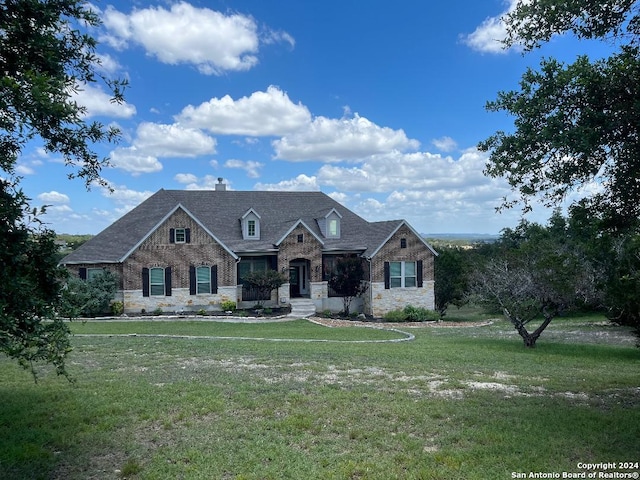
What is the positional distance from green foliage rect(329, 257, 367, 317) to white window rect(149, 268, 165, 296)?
11.3 meters

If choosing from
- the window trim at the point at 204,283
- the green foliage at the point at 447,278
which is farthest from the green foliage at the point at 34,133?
the green foliage at the point at 447,278

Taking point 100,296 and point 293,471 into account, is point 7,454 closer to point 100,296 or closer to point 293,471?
point 293,471

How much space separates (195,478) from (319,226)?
31.7 metres

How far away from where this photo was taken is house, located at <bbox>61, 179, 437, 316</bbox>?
31281mm

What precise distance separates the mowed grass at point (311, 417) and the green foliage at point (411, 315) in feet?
60.9

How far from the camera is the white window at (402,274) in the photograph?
35406 mm

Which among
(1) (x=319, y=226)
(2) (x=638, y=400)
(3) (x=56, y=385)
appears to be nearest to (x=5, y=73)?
(3) (x=56, y=385)

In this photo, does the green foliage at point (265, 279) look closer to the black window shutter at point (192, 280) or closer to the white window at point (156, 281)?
the black window shutter at point (192, 280)

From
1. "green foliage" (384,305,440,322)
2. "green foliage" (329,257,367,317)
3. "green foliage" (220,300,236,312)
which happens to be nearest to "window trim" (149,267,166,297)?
"green foliage" (220,300,236,312)

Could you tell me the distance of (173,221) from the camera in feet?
105

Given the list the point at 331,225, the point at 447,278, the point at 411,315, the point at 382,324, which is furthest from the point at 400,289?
the point at 331,225

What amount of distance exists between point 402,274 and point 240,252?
1132 cm

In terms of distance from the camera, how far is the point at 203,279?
107 feet

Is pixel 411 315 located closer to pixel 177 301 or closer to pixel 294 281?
pixel 294 281
